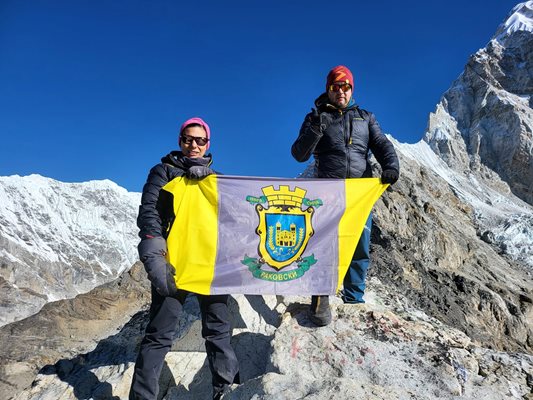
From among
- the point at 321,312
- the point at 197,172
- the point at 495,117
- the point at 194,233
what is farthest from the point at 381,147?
the point at 495,117

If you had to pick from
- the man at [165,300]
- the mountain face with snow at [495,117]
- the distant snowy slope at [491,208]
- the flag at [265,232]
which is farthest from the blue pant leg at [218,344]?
the mountain face with snow at [495,117]

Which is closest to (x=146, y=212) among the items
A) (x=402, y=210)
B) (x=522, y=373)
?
(x=522, y=373)

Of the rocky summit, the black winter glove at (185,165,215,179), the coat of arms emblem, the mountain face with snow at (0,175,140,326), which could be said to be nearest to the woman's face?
the black winter glove at (185,165,215,179)

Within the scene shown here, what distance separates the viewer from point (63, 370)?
601 centimetres

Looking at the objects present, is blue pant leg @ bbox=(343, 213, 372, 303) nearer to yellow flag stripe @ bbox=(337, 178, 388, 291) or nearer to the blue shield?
yellow flag stripe @ bbox=(337, 178, 388, 291)

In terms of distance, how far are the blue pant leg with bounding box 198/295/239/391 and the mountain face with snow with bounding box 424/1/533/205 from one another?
199 ft

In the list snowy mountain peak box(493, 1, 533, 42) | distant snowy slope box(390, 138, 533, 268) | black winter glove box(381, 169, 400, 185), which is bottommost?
black winter glove box(381, 169, 400, 185)

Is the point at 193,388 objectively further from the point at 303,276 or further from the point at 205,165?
the point at 205,165

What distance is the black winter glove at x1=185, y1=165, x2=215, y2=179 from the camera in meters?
4.46

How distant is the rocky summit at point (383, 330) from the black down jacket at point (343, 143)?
1654mm

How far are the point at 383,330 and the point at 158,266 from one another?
2.48m

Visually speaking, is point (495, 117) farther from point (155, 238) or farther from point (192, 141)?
point (155, 238)

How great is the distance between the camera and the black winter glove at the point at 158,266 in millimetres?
4078

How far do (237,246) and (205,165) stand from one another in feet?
3.09
